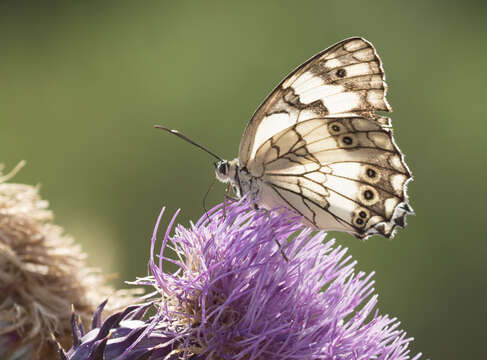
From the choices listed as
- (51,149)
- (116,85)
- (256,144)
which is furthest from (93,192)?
(256,144)

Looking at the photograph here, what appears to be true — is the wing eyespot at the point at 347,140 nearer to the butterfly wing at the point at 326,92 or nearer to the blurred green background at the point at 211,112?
the butterfly wing at the point at 326,92

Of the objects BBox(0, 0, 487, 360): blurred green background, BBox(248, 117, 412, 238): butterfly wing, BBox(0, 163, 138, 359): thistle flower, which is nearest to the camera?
BBox(248, 117, 412, 238): butterfly wing

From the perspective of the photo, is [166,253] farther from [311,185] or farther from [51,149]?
[311,185]

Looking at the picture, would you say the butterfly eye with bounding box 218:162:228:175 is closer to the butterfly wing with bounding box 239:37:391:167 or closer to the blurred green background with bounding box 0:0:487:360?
the butterfly wing with bounding box 239:37:391:167

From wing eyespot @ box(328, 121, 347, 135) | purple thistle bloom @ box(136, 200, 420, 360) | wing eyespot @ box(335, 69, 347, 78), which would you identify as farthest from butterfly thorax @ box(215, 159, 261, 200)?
wing eyespot @ box(335, 69, 347, 78)

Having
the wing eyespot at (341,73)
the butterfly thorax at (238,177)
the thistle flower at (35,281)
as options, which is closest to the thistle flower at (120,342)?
the butterfly thorax at (238,177)

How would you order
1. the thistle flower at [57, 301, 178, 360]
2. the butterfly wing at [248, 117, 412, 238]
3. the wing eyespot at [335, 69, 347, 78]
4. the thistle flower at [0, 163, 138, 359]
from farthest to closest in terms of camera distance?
the thistle flower at [0, 163, 138, 359], the wing eyespot at [335, 69, 347, 78], the butterfly wing at [248, 117, 412, 238], the thistle flower at [57, 301, 178, 360]

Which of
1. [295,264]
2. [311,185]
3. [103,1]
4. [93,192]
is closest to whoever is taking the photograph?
[295,264]
